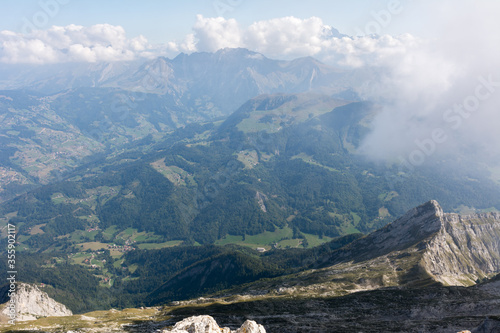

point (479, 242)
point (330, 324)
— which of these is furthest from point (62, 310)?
Result: point (479, 242)

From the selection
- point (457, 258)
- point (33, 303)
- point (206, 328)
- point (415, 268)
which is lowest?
point (33, 303)

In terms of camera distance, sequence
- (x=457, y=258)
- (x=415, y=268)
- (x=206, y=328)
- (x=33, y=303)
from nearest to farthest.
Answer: (x=206, y=328) < (x=415, y=268) < (x=457, y=258) < (x=33, y=303)

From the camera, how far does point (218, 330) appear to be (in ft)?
198

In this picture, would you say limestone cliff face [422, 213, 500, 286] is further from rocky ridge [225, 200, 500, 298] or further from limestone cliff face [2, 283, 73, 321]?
limestone cliff face [2, 283, 73, 321]

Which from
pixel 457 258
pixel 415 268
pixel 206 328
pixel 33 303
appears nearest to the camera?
pixel 206 328

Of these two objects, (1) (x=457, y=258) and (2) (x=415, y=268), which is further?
(1) (x=457, y=258)

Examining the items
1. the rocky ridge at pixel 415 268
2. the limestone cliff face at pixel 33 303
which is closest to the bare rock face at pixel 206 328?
the rocky ridge at pixel 415 268

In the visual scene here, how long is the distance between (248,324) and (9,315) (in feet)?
471

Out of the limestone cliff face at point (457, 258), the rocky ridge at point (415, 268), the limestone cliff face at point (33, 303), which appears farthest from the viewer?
the limestone cliff face at point (33, 303)

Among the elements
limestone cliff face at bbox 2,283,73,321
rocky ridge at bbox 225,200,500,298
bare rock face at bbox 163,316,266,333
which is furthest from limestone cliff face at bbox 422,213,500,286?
limestone cliff face at bbox 2,283,73,321

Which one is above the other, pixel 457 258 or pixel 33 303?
pixel 457 258

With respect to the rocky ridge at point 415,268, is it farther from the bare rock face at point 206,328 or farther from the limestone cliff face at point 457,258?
the bare rock face at point 206,328

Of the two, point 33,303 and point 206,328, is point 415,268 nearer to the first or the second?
point 206,328

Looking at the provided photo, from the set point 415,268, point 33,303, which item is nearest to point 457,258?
point 415,268
